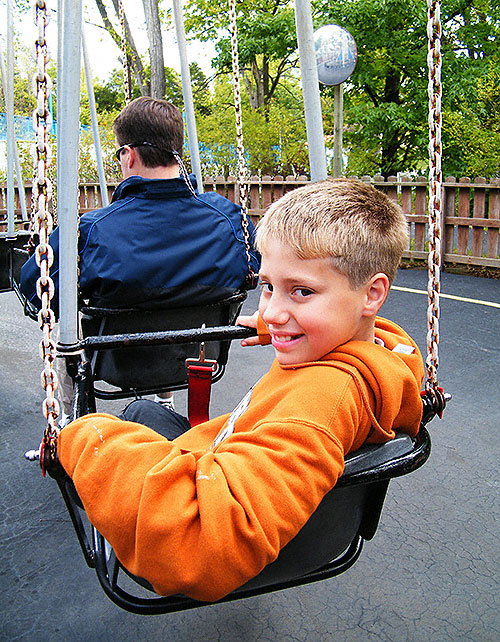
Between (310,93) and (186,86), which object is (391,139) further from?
(310,93)

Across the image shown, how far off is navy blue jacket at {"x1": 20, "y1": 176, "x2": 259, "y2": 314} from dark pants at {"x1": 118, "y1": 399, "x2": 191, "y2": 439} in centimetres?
60

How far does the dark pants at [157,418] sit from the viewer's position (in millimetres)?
1742

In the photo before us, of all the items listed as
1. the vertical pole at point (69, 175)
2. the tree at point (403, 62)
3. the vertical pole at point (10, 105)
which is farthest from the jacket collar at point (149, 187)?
the tree at point (403, 62)

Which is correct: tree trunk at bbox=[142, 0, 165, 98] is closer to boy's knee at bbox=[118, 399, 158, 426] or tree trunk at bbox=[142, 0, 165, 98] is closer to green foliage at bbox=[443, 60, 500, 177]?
green foliage at bbox=[443, 60, 500, 177]

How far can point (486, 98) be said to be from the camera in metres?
9.84

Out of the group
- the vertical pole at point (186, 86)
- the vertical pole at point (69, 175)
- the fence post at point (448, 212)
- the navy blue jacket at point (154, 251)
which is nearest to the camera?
the vertical pole at point (69, 175)

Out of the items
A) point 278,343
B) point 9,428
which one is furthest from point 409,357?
point 9,428

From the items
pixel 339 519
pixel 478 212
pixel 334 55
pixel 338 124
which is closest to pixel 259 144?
pixel 338 124

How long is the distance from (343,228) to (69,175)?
0.93 metres

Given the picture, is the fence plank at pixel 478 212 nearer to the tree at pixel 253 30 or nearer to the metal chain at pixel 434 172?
the tree at pixel 253 30

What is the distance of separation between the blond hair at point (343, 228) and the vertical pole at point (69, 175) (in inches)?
26.9

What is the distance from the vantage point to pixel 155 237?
2361 millimetres

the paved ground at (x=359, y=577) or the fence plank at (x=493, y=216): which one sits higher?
the fence plank at (x=493, y=216)

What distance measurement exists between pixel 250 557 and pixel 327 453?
212 millimetres
